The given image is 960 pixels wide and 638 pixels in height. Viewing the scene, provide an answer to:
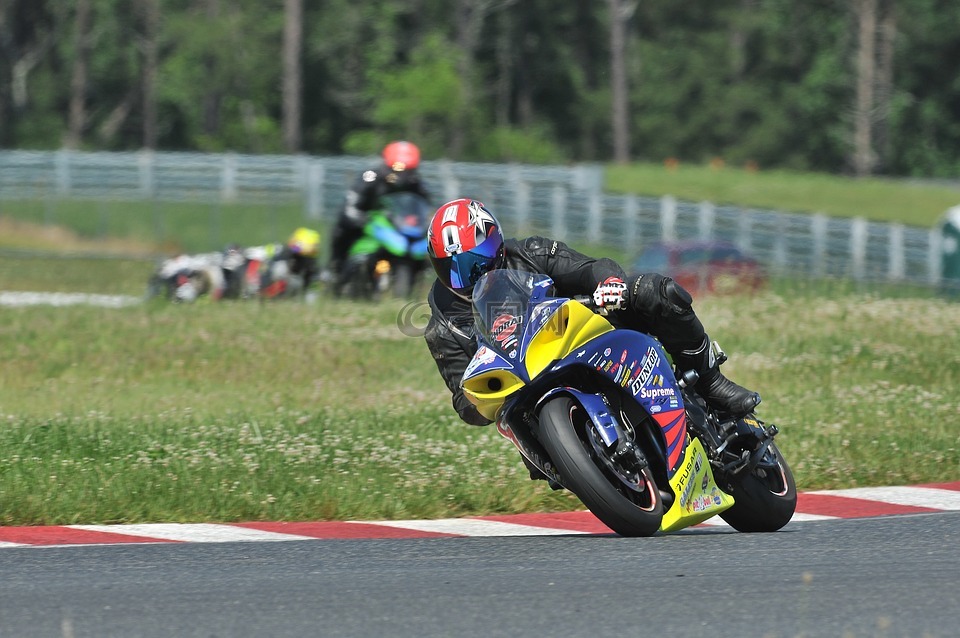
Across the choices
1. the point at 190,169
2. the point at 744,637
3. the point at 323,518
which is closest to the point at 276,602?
the point at 744,637

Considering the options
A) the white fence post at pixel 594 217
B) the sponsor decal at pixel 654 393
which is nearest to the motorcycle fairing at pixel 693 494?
the sponsor decal at pixel 654 393

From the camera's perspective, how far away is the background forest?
214ft

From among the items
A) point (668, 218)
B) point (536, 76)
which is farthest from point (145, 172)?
point (536, 76)

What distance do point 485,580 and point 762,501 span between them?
1.75 meters

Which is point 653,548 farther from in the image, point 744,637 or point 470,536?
point 744,637

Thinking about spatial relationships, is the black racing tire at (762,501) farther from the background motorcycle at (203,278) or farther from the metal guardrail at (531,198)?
the metal guardrail at (531,198)

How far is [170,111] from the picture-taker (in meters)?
71.0

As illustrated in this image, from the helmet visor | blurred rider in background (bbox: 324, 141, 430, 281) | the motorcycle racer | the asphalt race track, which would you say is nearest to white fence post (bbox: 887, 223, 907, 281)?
blurred rider in background (bbox: 324, 141, 430, 281)

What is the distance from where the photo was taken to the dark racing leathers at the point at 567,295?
686cm

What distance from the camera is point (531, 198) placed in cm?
3625

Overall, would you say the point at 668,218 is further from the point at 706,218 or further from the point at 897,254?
the point at 897,254

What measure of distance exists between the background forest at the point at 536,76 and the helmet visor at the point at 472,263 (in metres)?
53.6

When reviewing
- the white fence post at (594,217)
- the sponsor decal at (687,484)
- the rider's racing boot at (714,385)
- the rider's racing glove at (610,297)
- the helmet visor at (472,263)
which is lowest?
the white fence post at (594,217)

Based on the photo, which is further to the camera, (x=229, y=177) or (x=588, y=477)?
(x=229, y=177)
